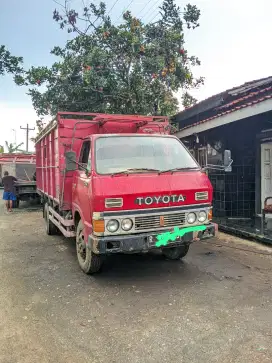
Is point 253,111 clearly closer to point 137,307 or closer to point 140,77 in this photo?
point 137,307

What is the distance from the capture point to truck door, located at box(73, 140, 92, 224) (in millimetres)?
4593

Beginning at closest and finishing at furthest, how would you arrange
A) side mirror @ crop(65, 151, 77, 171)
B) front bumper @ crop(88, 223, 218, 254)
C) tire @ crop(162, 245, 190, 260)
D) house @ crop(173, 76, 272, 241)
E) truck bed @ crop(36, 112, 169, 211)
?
front bumper @ crop(88, 223, 218, 254) < side mirror @ crop(65, 151, 77, 171) < tire @ crop(162, 245, 190, 260) < truck bed @ crop(36, 112, 169, 211) < house @ crop(173, 76, 272, 241)

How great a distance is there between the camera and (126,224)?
4.29 metres

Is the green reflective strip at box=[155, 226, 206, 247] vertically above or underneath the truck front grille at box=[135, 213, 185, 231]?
underneath

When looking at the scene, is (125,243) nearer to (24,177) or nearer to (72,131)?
(72,131)

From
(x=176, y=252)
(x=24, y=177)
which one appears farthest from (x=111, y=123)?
(x=24, y=177)

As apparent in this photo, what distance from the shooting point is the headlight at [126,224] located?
428 centimetres

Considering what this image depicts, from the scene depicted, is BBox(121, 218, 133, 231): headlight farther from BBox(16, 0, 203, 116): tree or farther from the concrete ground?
BBox(16, 0, 203, 116): tree

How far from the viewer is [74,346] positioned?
3.10 m

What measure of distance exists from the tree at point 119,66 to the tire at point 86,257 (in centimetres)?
710

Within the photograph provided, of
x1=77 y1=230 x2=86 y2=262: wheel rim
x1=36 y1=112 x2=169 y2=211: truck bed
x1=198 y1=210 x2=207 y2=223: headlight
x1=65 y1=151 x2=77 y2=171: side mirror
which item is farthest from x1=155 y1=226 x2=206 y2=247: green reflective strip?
x1=36 y1=112 x2=169 y2=211: truck bed

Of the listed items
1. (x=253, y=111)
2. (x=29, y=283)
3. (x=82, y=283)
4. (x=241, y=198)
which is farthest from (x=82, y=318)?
(x=241, y=198)

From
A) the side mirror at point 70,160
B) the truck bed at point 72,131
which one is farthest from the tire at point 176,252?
the side mirror at point 70,160

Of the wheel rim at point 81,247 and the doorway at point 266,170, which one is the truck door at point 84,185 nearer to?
the wheel rim at point 81,247
